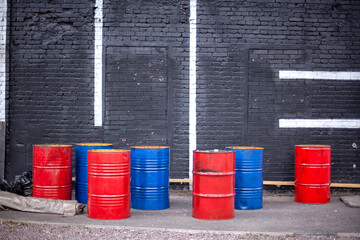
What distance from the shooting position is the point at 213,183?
704 cm

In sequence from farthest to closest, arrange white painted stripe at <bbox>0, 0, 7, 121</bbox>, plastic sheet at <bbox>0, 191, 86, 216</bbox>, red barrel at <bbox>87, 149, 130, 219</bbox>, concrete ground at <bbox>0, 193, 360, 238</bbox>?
white painted stripe at <bbox>0, 0, 7, 121</bbox>
plastic sheet at <bbox>0, 191, 86, 216</bbox>
red barrel at <bbox>87, 149, 130, 219</bbox>
concrete ground at <bbox>0, 193, 360, 238</bbox>

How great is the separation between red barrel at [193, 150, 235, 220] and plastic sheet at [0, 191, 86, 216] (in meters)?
1.95

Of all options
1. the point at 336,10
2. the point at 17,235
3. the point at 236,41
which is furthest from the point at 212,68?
the point at 17,235

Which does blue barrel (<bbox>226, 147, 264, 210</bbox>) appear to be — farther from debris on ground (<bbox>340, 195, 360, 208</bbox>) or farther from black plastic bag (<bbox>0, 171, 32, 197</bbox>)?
black plastic bag (<bbox>0, 171, 32, 197</bbox>)

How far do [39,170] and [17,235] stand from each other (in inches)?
81.0

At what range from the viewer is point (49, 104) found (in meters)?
9.85

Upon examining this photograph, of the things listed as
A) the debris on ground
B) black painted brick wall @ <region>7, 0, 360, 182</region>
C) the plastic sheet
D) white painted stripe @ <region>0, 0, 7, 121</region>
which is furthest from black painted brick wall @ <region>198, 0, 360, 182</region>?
white painted stripe @ <region>0, 0, 7, 121</region>

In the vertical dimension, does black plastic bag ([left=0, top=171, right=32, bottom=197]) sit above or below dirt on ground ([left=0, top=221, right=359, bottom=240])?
above

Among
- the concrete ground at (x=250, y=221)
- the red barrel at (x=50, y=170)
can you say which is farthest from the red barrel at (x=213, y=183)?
the red barrel at (x=50, y=170)

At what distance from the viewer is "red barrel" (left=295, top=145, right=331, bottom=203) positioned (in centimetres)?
873

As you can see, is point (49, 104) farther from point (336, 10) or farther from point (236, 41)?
point (336, 10)

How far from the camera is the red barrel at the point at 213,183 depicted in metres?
7.01

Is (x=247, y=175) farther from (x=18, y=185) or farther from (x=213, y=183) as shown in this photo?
(x=18, y=185)

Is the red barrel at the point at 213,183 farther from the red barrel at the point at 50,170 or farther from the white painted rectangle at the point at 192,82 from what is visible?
the white painted rectangle at the point at 192,82
